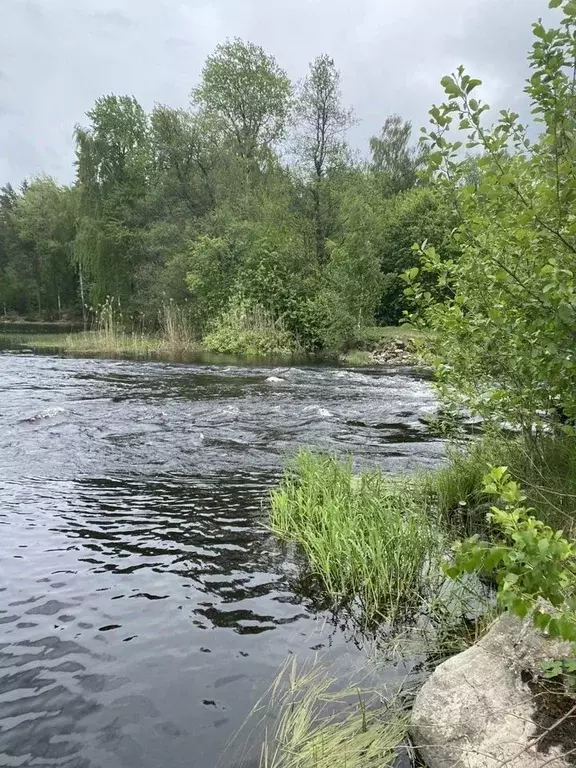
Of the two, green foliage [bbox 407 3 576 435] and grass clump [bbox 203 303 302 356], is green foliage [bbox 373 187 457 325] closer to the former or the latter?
grass clump [bbox 203 303 302 356]

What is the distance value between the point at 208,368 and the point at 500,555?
1982cm

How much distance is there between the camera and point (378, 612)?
177 inches

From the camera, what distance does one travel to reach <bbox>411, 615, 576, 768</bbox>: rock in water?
9.05 feet

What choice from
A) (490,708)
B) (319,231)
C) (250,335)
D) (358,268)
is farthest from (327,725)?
(319,231)

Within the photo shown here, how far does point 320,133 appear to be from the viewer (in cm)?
3394

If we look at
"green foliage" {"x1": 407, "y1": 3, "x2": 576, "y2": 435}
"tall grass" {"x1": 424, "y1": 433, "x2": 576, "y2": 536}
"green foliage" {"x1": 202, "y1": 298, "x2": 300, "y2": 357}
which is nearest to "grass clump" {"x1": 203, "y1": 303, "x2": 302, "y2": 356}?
"green foliage" {"x1": 202, "y1": 298, "x2": 300, "y2": 357}

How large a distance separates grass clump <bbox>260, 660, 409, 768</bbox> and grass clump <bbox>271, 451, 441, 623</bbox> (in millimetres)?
895

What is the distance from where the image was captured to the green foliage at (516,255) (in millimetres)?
3217

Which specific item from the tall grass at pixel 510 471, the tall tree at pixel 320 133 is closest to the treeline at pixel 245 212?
the tall tree at pixel 320 133

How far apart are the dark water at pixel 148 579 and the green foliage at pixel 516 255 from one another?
7.93ft

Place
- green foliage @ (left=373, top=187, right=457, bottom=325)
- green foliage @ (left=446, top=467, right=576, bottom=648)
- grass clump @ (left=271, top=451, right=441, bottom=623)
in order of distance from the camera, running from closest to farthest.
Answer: green foliage @ (left=446, top=467, right=576, bottom=648), grass clump @ (left=271, top=451, right=441, bottom=623), green foliage @ (left=373, top=187, right=457, bottom=325)

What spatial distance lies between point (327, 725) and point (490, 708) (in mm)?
899

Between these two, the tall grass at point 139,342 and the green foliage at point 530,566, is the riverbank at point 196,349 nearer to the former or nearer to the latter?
the tall grass at point 139,342

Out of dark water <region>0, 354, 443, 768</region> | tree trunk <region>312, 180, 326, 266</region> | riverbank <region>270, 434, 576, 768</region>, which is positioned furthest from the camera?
tree trunk <region>312, 180, 326, 266</region>
